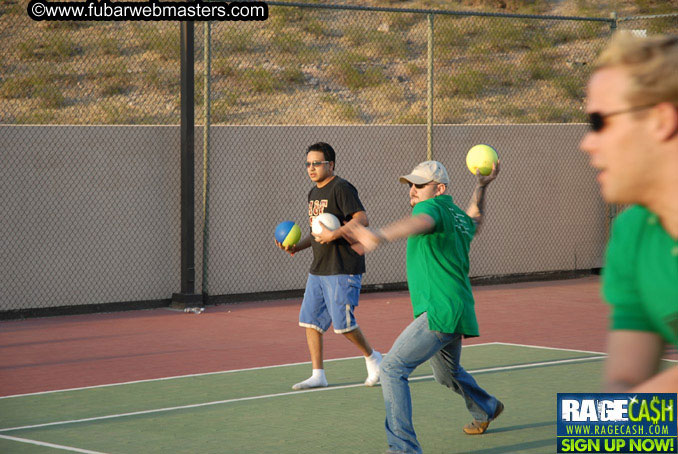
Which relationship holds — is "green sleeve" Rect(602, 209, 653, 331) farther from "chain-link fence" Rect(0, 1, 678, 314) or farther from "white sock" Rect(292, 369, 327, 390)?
"chain-link fence" Rect(0, 1, 678, 314)

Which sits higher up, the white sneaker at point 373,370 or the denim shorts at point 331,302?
the denim shorts at point 331,302

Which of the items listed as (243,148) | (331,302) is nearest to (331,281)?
(331,302)

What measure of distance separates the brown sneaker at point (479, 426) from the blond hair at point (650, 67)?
5.49 m

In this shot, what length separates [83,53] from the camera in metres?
27.3

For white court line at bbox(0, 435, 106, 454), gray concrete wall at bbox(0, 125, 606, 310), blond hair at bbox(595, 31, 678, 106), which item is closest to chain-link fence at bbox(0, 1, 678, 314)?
gray concrete wall at bbox(0, 125, 606, 310)

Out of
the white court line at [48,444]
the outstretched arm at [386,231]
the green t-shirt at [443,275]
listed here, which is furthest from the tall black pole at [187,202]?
the outstretched arm at [386,231]

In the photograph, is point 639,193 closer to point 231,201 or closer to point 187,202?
point 187,202

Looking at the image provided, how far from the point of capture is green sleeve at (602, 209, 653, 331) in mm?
2217

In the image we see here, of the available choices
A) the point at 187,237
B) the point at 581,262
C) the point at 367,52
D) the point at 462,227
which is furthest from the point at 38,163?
the point at 367,52

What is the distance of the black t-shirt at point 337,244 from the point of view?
887 cm

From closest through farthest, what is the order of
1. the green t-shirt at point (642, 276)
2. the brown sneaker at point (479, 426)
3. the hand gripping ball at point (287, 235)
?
1. the green t-shirt at point (642, 276)
2. the brown sneaker at point (479, 426)
3. the hand gripping ball at point (287, 235)

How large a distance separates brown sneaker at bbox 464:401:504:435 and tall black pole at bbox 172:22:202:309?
7198 millimetres

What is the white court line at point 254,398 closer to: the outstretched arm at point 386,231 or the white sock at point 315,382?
the white sock at point 315,382

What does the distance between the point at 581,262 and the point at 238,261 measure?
21.5ft
